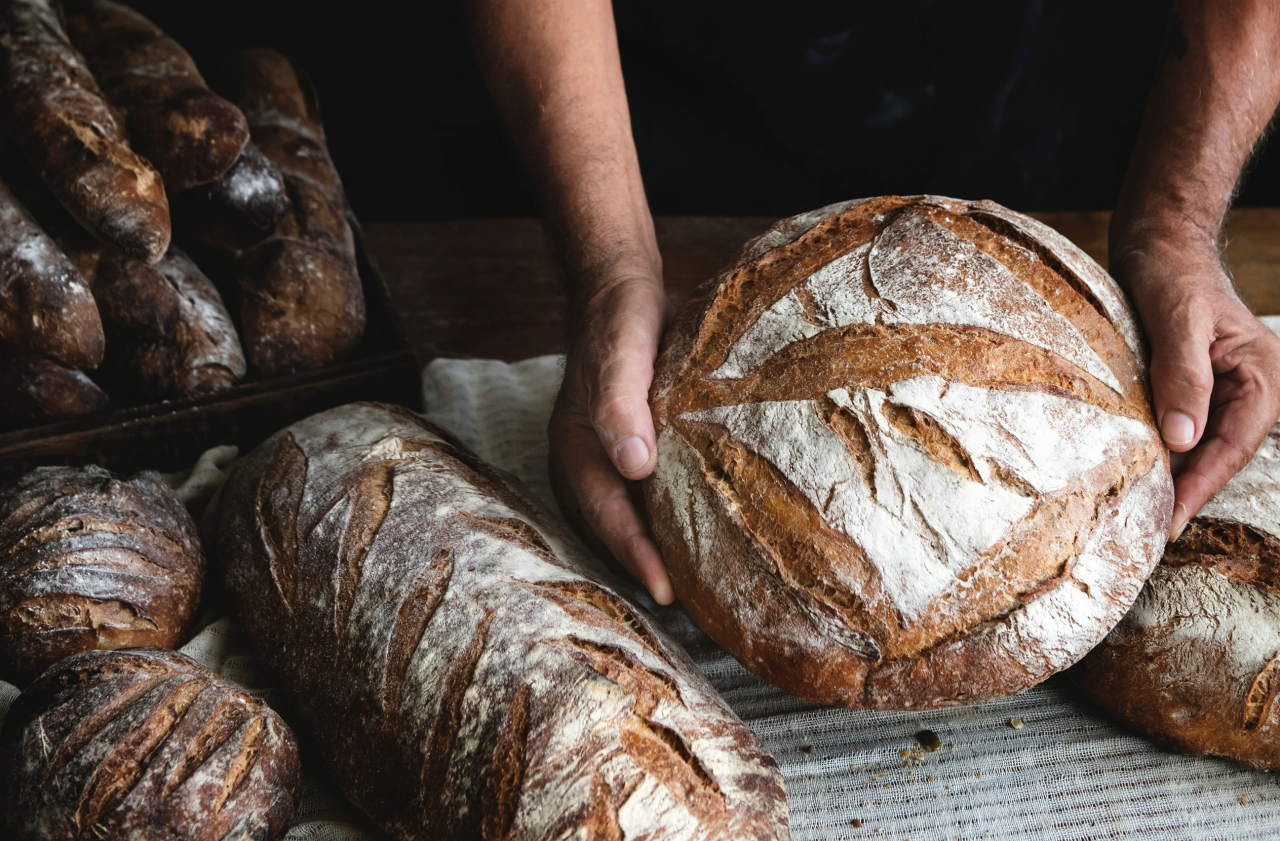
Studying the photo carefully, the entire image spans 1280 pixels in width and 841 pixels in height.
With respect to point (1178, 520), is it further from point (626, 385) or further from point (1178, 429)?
point (626, 385)

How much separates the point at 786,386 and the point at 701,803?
1.93 ft

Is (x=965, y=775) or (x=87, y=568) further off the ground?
(x=87, y=568)

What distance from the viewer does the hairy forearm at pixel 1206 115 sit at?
155 cm

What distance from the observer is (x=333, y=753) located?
3.93 feet

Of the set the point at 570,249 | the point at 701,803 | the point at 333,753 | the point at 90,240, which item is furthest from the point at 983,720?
the point at 90,240

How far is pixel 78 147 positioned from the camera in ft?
5.05

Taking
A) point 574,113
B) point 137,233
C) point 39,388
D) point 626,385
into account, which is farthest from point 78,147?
point 626,385

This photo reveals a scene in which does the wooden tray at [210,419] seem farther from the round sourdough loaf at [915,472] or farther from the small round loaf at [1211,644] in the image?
the small round loaf at [1211,644]

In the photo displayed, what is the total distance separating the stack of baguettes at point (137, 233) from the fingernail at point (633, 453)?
95cm

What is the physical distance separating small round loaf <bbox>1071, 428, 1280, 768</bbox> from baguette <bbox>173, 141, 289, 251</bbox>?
→ 183cm

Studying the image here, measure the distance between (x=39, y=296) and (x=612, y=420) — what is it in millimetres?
1107

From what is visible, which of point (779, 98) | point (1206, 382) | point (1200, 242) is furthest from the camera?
point (779, 98)

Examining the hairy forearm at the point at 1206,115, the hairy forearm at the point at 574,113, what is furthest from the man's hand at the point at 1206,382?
the hairy forearm at the point at 574,113

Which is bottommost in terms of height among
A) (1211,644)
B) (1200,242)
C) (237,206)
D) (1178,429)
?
(1211,644)
